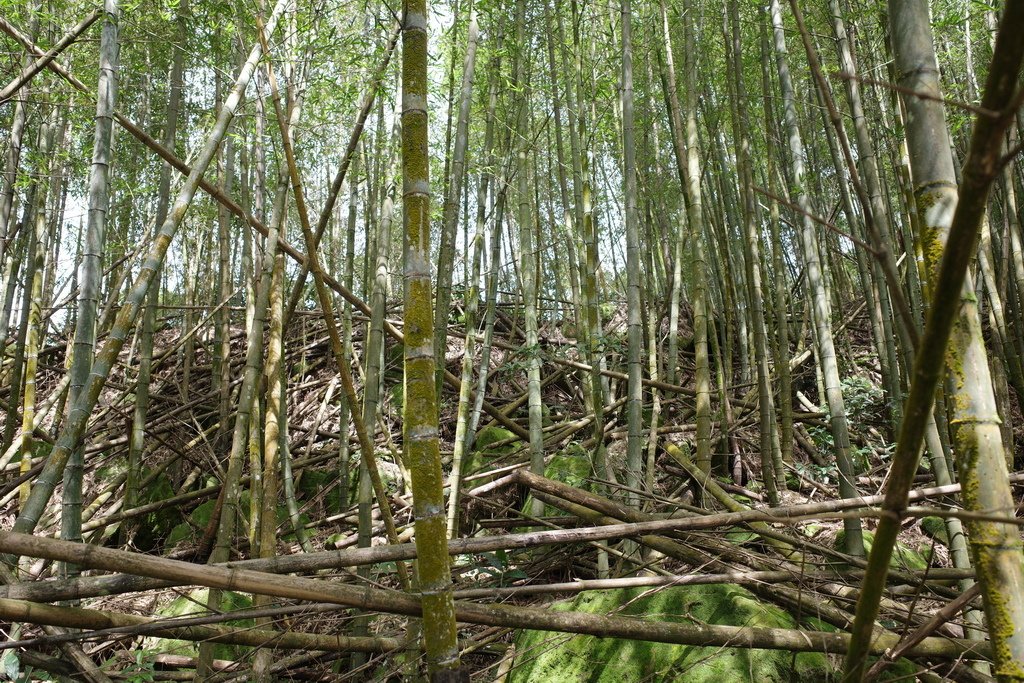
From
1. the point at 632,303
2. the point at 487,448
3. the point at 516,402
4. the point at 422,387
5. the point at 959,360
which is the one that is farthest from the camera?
the point at 516,402

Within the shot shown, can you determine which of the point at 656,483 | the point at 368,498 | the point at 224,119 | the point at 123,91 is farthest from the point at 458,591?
the point at 123,91

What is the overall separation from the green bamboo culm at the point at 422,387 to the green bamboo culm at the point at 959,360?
2.56ft

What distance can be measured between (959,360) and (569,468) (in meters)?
3.41

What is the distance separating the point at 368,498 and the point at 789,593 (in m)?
1.73

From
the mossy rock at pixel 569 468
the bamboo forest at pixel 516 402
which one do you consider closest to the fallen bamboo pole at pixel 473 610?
the bamboo forest at pixel 516 402

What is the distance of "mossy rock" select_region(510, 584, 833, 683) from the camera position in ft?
6.93

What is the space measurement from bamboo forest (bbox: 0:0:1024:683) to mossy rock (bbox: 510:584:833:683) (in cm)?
1

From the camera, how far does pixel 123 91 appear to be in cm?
626

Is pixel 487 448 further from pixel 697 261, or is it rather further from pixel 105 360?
pixel 105 360

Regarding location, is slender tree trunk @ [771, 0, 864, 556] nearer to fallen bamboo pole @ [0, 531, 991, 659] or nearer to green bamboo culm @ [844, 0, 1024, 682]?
fallen bamboo pole @ [0, 531, 991, 659]

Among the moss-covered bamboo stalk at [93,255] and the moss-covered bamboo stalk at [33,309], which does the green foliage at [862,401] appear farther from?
the moss-covered bamboo stalk at [33,309]

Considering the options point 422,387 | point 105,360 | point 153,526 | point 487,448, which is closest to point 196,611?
point 153,526

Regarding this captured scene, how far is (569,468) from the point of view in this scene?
14.2 feet

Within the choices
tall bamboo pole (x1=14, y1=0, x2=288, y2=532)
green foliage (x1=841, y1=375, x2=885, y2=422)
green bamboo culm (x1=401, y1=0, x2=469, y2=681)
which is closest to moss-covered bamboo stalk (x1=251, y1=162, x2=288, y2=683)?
tall bamboo pole (x1=14, y1=0, x2=288, y2=532)
